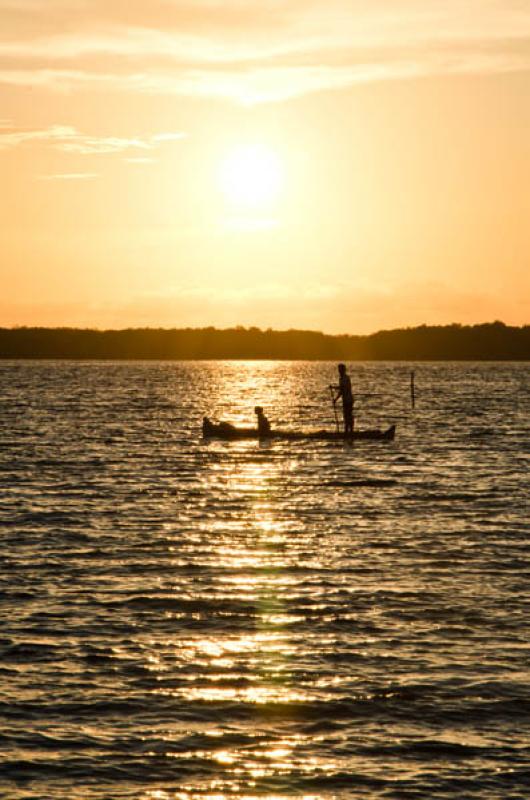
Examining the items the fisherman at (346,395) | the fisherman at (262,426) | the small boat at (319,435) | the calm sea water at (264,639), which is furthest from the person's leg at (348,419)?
the calm sea water at (264,639)

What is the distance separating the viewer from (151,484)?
41.9 metres

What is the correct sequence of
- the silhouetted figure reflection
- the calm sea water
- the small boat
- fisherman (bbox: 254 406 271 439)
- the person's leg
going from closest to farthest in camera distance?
the calm sea water → the silhouetted figure reflection → the person's leg → the small boat → fisherman (bbox: 254 406 271 439)

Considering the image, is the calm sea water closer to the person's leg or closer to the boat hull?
the person's leg

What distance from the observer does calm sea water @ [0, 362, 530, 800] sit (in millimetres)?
13586

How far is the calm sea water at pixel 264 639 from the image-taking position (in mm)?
13586

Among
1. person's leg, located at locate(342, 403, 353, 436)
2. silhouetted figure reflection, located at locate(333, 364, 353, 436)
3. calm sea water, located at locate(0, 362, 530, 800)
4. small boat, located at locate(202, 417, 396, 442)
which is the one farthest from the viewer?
small boat, located at locate(202, 417, 396, 442)

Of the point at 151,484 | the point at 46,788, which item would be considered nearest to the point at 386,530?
the point at 151,484

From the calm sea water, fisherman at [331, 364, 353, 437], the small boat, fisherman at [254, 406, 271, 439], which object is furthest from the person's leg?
the calm sea water

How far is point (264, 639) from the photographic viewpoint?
18766mm

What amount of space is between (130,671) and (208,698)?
1.62 meters

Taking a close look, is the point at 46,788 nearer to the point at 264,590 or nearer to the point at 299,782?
the point at 299,782

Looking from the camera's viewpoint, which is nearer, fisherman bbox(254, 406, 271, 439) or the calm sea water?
the calm sea water

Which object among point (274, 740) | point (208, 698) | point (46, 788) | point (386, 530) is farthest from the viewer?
point (386, 530)

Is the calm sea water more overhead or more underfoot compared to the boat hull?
more underfoot
